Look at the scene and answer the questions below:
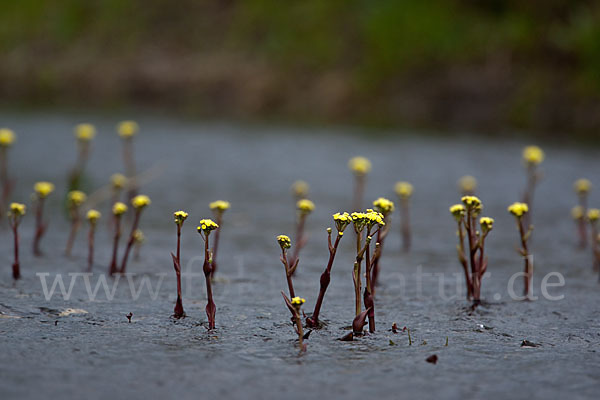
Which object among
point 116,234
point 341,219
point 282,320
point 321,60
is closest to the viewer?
point 341,219

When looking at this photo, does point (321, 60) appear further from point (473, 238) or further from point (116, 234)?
point (473, 238)

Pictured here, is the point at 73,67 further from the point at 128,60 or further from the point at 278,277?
the point at 278,277

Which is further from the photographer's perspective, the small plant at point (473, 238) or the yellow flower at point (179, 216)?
the small plant at point (473, 238)

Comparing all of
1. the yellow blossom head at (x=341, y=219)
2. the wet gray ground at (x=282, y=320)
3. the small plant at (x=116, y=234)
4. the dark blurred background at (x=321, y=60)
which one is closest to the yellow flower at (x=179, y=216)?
the wet gray ground at (x=282, y=320)

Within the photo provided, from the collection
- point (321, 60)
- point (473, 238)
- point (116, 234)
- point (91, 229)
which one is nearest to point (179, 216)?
point (116, 234)

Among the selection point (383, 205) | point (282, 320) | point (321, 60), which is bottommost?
point (282, 320)

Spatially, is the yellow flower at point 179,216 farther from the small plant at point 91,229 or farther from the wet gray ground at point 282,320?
the small plant at point 91,229

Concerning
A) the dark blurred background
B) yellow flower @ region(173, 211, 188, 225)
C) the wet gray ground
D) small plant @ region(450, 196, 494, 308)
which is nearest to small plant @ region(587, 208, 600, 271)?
the wet gray ground
